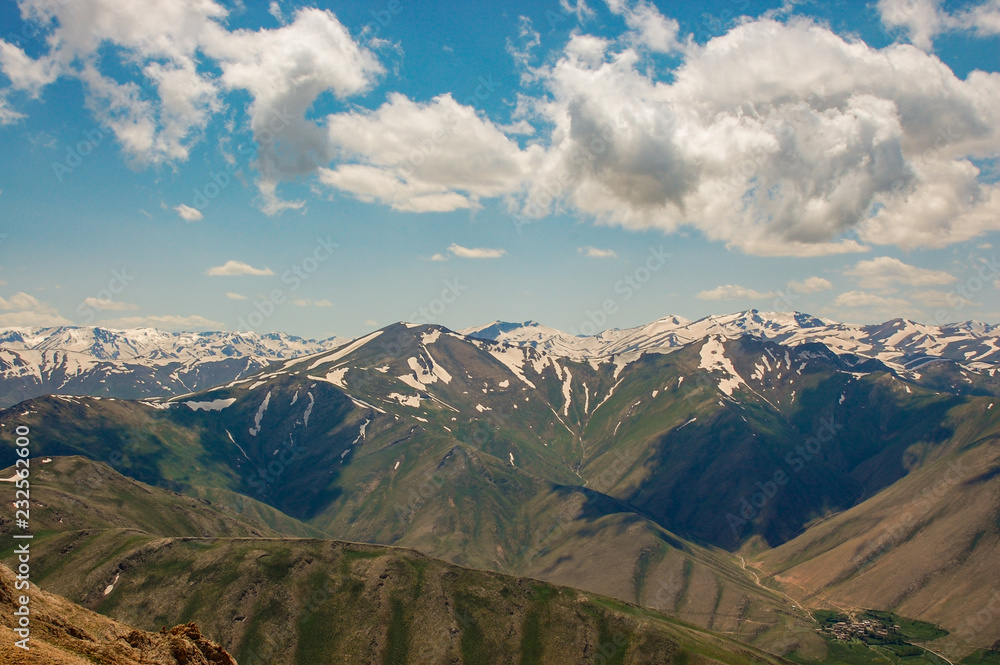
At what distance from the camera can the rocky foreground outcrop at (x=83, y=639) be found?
169ft

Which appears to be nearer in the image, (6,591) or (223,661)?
(6,591)

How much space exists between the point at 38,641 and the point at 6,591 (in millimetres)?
7839

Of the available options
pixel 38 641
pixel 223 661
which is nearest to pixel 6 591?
pixel 38 641

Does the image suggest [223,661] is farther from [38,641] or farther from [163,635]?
[38,641]

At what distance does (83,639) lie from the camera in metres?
58.0

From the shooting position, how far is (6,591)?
57.6 metres

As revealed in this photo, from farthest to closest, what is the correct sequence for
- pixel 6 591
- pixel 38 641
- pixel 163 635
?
pixel 163 635
pixel 6 591
pixel 38 641

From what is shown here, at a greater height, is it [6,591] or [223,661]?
[6,591]

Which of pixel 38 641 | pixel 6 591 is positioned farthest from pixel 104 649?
Result: pixel 6 591

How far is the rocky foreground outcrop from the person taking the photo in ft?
169

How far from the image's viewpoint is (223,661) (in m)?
67.0

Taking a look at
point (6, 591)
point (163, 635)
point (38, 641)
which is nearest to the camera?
point (38, 641)

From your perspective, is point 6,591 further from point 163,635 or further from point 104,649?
point 163,635

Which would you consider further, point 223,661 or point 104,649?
point 223,661
